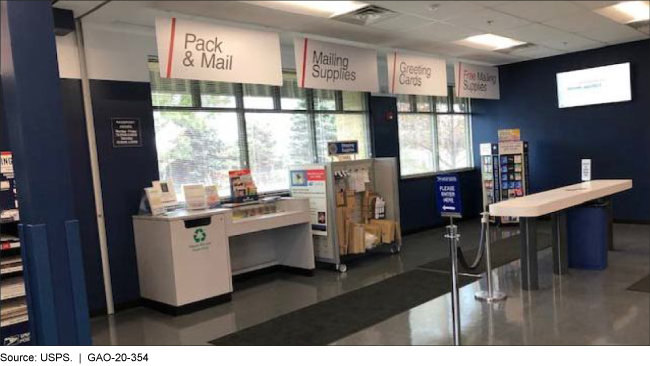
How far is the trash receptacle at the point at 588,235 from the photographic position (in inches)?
207

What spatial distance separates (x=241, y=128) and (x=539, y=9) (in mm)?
3577

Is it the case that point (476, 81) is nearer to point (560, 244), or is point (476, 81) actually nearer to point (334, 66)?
point (334, 66)

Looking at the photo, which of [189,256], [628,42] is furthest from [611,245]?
[189,256]

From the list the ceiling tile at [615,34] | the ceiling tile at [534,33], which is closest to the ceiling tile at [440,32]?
the ceiling tile at [534,33]

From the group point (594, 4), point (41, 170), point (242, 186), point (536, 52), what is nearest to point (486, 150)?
point (536, 52)

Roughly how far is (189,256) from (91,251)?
99 centimetres

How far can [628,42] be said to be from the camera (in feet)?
24.9

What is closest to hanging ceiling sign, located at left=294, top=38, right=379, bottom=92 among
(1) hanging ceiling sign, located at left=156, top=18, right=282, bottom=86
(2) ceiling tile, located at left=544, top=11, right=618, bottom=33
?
(1) hanging ceiling sign, located at left=156, top=18, right=282, bottom=86

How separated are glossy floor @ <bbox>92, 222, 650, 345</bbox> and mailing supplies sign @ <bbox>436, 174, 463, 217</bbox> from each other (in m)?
0.90

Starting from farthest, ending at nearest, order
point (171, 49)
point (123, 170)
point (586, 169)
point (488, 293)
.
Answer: point (586, 169)
point (123, 170)
point (488, 293)
point (171, 49)

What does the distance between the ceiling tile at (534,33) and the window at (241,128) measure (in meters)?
2.45

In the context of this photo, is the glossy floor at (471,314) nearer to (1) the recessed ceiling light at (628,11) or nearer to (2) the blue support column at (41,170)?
(2) the blue support column at (41,170)

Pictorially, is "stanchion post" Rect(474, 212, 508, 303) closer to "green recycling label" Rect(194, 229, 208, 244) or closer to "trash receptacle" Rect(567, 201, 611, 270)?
"trash receptacle" Rect(567, 201, 611, 270)

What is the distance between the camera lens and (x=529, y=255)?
4.73 metres
